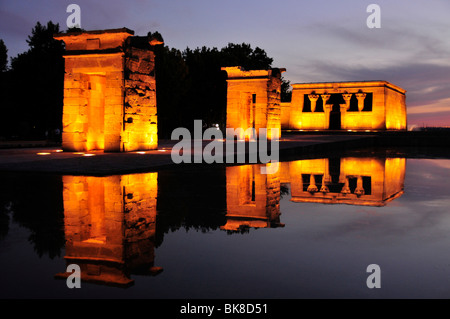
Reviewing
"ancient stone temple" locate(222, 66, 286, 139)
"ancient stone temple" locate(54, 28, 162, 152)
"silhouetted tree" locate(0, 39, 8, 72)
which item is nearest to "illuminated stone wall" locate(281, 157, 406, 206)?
"ancient stone temple" locate(54, 28, 162, 152)

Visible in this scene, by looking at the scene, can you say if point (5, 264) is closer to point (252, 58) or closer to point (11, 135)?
point (11, 135)

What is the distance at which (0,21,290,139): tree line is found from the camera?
1276 inches

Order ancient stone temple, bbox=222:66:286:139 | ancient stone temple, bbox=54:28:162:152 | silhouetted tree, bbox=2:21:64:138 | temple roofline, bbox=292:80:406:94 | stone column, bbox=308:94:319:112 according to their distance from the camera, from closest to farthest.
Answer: ancient stone temple, bbox=54:28:162:152 < ancient stone temple, bbox=222:66:286:139 < silhouetted tree, bbox=2:21:64:138 < temple roofline, bbox=292:80:406:94 < stone column, bbox=308:94:319:112

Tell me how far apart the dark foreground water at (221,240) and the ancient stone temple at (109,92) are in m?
8.02

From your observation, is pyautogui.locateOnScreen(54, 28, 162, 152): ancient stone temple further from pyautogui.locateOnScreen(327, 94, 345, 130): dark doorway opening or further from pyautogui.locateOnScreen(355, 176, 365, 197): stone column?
pyautogui.locateOnScreen(327, 94, 345, 130): dark doorway opening

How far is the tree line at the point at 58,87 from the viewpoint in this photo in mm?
32406

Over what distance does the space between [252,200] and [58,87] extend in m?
28.0

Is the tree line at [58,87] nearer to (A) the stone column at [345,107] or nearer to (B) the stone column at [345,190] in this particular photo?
(A) the stone column at [345,107]

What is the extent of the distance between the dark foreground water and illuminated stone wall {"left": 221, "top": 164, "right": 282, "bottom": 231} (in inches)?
1.2

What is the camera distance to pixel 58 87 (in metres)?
32.0

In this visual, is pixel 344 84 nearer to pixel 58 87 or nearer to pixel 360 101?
pixel 360 101

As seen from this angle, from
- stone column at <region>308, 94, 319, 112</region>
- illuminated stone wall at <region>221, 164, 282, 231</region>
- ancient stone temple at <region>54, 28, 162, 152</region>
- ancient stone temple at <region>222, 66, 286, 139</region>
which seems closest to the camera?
illuminated stone wall at <region>221, 164, 282, 231</region>

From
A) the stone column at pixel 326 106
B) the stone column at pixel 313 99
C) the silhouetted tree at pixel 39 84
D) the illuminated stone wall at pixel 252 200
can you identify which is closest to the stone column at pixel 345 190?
the illuminated stone wall at pixel 252 200
